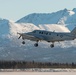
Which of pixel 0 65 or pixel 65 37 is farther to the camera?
pixel 0 65

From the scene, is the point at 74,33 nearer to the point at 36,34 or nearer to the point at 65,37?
the point at 65,37

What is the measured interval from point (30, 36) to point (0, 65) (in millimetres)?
46820

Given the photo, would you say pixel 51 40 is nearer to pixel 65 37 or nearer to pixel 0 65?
pixel 65 37

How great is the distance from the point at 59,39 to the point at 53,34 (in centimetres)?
182

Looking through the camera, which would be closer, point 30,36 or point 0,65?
point 30,36

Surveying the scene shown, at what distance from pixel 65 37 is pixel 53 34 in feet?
9.89

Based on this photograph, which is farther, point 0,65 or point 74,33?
point 0,65

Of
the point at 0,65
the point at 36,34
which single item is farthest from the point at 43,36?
the point at 0,65

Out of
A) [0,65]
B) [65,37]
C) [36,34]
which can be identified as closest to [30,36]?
[36,34]

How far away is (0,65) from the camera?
140 meters

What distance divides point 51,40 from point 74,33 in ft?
17.4

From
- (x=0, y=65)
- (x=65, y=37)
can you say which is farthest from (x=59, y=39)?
(x=0, y=65)

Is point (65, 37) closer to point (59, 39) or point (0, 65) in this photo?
point (59, 39)

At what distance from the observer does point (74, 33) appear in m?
97.4
